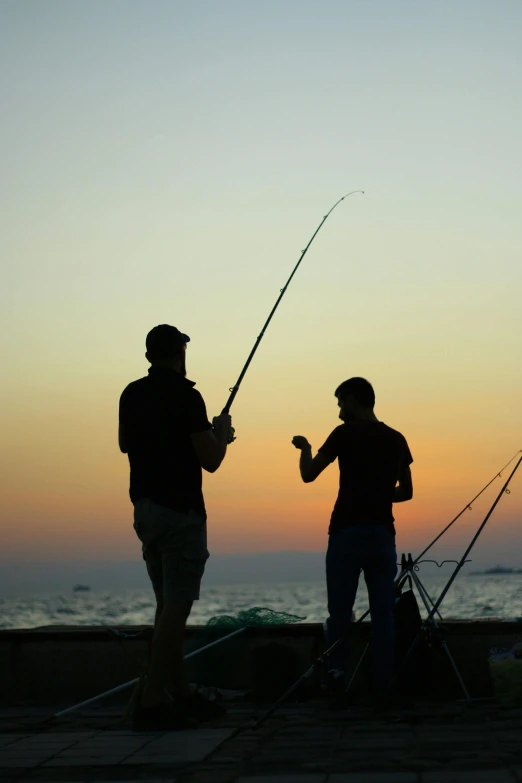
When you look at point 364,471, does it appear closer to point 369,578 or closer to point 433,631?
point 369,578

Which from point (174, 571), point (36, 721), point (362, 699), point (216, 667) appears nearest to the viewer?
point (174, 571)

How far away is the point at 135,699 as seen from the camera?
4.72m

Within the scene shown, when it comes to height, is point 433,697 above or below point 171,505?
below

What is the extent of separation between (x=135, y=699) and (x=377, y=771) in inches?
65.7

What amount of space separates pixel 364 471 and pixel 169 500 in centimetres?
113

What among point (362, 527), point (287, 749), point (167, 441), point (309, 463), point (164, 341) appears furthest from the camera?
point (309, 463)

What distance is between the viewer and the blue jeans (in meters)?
5.16

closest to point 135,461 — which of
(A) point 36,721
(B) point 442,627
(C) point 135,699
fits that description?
(C) point 135,699

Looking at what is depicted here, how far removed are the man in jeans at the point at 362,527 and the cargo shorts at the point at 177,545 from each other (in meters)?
0.84

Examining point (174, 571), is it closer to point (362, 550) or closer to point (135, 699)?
point (135, 699)

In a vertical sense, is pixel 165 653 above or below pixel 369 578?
below

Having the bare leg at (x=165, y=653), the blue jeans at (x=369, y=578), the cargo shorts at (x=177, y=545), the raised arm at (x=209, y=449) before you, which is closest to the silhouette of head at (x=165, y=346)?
the raised arm at (x=209, y=449)

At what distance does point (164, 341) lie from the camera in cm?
482

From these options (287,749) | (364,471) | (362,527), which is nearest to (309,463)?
(364,471)
